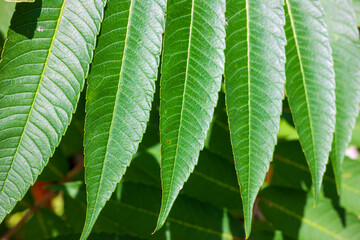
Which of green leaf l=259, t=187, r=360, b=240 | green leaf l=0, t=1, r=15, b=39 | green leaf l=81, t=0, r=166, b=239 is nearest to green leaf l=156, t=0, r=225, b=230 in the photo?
green leaf l=81, t=0, r=166, b=239

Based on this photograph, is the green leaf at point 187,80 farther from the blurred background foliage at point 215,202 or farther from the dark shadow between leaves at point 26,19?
the blurred background foliage at point 215,202

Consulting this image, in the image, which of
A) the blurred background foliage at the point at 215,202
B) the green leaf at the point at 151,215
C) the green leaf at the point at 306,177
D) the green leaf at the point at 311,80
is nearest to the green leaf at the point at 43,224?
the blurred background foliage at the point at 215,202

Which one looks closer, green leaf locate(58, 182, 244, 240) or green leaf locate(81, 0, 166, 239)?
green leaf locate(81, 0, 166, 239)

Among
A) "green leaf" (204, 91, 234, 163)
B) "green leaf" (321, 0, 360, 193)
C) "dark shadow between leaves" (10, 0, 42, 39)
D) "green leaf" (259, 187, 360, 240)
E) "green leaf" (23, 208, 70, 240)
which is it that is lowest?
"green leaf" (23, 208, 70, 240)

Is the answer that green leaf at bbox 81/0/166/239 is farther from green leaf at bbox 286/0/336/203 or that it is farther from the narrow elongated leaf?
green leaf at bbox 286/0/336/203

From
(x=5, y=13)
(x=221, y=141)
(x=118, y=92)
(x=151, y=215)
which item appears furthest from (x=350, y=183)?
(x=5, y=13)
